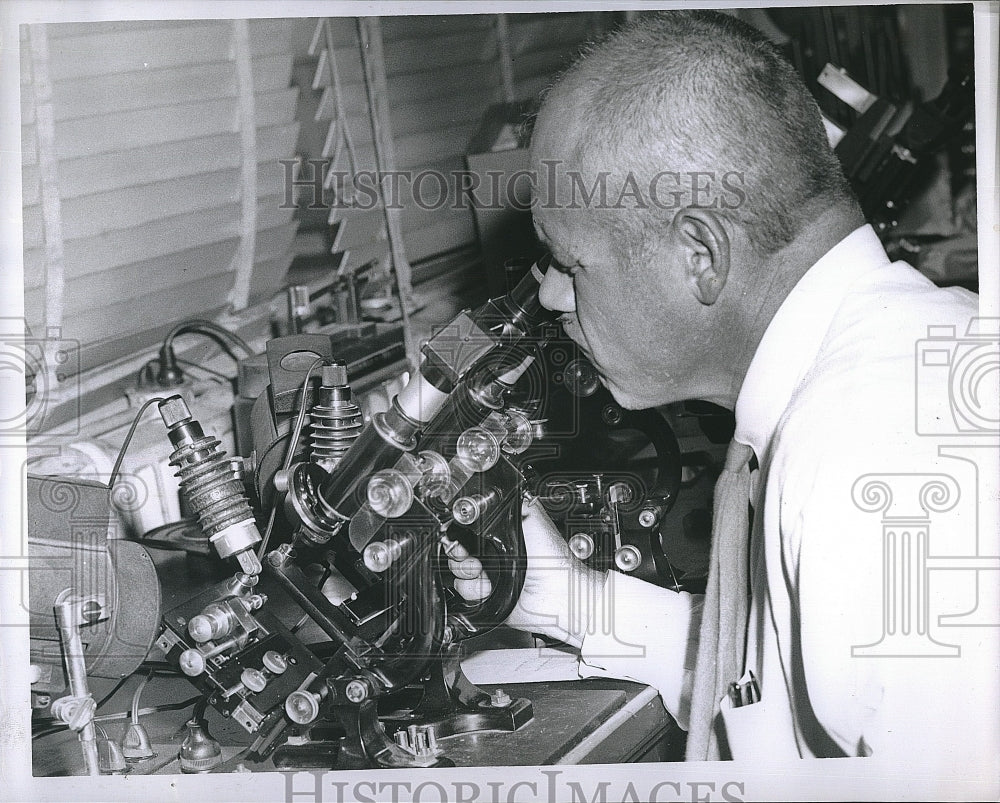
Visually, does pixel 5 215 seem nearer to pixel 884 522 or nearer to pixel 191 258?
pixel 191 258

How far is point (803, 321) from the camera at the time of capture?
1184mm

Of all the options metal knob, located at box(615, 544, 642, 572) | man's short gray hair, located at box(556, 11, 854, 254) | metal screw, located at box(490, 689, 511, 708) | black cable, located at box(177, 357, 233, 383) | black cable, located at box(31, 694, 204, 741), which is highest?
man's short gray hair, located at box(556, 11, 854, 254)

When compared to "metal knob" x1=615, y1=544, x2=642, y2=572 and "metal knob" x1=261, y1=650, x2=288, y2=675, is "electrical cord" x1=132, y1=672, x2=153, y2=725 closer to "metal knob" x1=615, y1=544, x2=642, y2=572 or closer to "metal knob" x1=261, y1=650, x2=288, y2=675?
"metal knob" x1=261, y1=650, x2=288, y2=675

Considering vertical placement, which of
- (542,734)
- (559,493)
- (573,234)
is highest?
(573,234)

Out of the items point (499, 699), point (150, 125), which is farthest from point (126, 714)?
point (150, 125)

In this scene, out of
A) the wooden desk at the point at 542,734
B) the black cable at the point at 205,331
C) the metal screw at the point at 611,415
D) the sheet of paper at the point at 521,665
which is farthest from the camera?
the black cable at the point at 205,331

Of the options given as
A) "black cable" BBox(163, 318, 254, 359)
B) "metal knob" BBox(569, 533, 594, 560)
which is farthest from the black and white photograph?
"black cable" BBox(163, 318, 254, 359)

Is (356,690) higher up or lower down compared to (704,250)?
lower down

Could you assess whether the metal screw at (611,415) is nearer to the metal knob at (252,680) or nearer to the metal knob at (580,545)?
the metal knob at (580,545)

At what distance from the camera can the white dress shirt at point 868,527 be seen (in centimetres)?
110

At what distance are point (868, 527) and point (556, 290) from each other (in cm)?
51

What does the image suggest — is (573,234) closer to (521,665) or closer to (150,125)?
(521,665)

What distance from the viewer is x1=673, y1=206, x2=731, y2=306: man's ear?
1147 mm

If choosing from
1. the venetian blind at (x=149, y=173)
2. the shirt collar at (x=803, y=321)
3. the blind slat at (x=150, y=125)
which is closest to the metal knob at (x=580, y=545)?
the shirt collar at (x=803, y=321)
